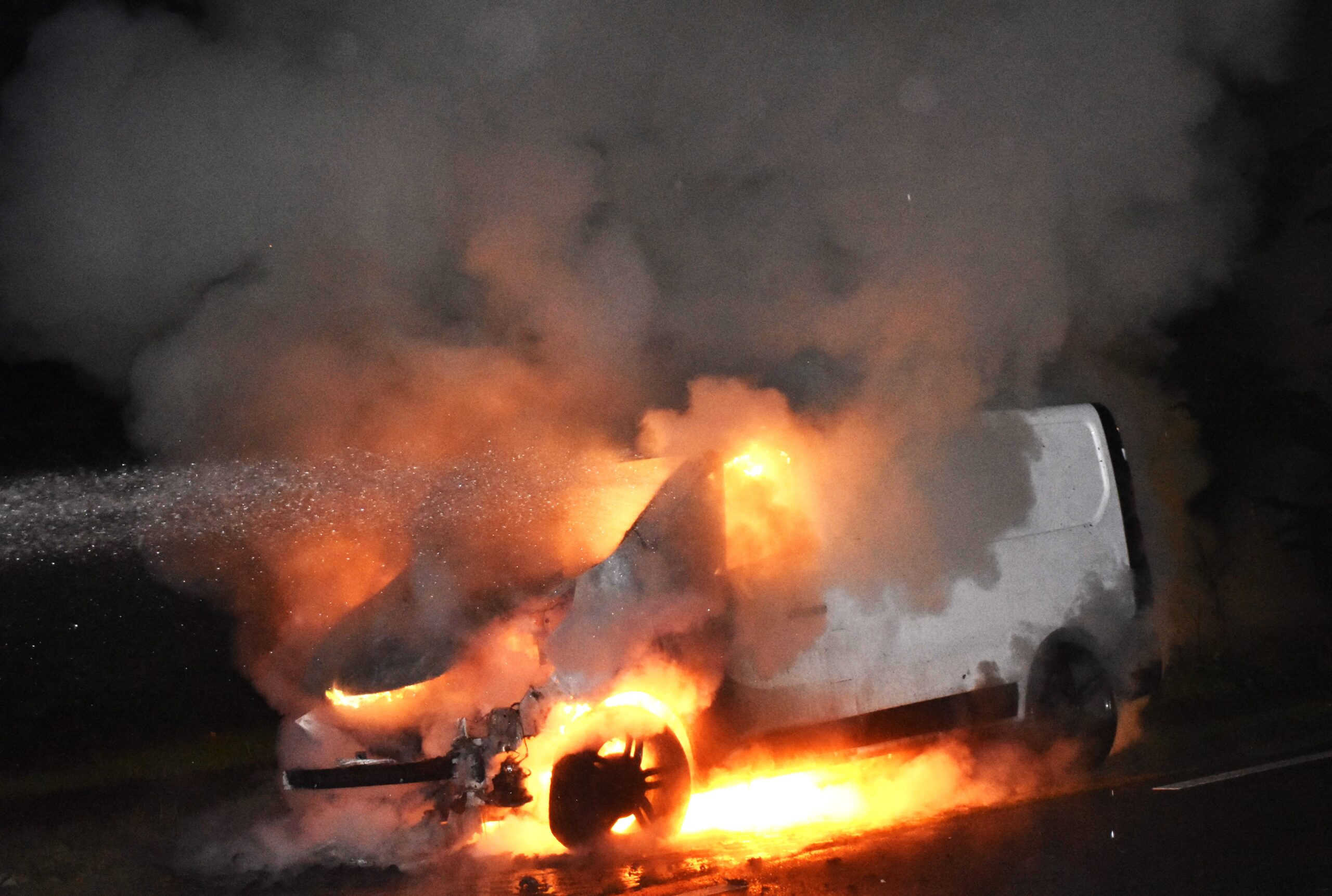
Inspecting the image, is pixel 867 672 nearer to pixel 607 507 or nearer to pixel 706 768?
pixel 706 768

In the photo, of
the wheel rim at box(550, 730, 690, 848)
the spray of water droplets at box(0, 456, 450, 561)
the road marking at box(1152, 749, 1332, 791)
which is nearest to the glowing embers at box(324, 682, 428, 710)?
the wheel rim at box(550, 730, 690, 848)

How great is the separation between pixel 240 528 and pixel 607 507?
7.71 feet

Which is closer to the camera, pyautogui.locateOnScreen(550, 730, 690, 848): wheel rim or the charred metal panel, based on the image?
the charred metal panel

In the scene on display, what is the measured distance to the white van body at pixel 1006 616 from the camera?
4223 mm

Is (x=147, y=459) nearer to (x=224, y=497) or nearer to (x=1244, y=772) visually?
(x=224, y=497)

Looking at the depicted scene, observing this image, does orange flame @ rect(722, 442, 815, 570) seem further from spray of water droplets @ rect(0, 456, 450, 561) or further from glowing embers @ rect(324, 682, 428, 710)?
spray of water droplets @ rect(0, 456, 450, 561)

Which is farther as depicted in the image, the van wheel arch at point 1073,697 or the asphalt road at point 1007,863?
the van wheel arch at point 1073,697

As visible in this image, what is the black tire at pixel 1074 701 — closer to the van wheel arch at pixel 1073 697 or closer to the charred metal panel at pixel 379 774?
the van wheel arch at pixel 1073 697

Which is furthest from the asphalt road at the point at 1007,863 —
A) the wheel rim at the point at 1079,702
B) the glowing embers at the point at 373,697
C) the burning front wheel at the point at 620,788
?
the glowing embers at the point at 373,697

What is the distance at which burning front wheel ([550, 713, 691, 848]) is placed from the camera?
3.99m

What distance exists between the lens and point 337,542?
561cm

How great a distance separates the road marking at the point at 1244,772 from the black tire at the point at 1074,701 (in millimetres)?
347

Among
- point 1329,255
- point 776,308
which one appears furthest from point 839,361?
point 1329,255

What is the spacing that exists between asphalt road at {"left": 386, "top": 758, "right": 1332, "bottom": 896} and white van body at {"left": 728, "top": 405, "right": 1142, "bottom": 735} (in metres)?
0.50
